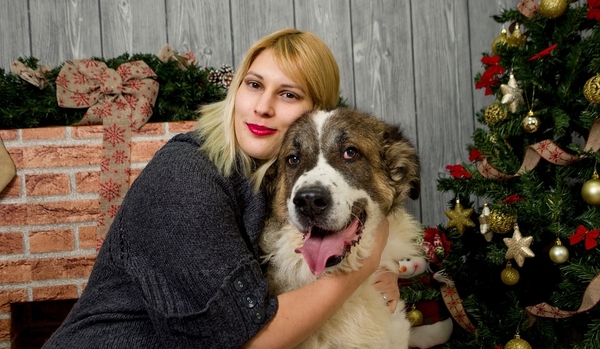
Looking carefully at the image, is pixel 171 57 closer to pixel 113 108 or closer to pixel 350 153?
pixel 113 108

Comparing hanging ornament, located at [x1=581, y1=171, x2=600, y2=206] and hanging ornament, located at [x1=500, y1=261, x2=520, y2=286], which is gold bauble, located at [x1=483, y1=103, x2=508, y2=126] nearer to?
hanging ornament, located at [x1=581, y1=171, x2=600, y2=206]

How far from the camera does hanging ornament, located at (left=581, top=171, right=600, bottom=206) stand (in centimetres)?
191

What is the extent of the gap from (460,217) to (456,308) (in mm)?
477

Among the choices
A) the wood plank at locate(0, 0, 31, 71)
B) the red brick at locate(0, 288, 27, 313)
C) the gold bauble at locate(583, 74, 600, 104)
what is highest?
the wood plank at locate(0, 0, 31, 71)

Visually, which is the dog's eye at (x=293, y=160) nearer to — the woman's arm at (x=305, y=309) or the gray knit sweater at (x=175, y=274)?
the gray knit sweater at (x=175, y=274)

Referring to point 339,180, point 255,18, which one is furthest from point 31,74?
point 339,180

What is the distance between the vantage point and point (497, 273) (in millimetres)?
2631

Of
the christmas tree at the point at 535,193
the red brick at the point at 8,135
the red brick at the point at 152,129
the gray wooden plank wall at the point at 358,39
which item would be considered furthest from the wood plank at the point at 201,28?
the christmas tree at the point at 535,193

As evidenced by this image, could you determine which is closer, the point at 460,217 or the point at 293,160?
the point at 293,160

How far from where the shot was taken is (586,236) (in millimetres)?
1960

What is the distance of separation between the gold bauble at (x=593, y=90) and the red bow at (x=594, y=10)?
11.6 inches

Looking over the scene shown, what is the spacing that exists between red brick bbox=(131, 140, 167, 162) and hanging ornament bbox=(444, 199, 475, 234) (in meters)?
1.62

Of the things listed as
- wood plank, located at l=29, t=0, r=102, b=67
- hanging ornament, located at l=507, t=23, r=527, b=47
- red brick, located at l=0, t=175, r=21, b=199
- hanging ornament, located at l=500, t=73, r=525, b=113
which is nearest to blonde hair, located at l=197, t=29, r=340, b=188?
hanging ornament, located at l=500, t=73, r=525, b=113

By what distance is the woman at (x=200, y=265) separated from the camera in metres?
1.42
